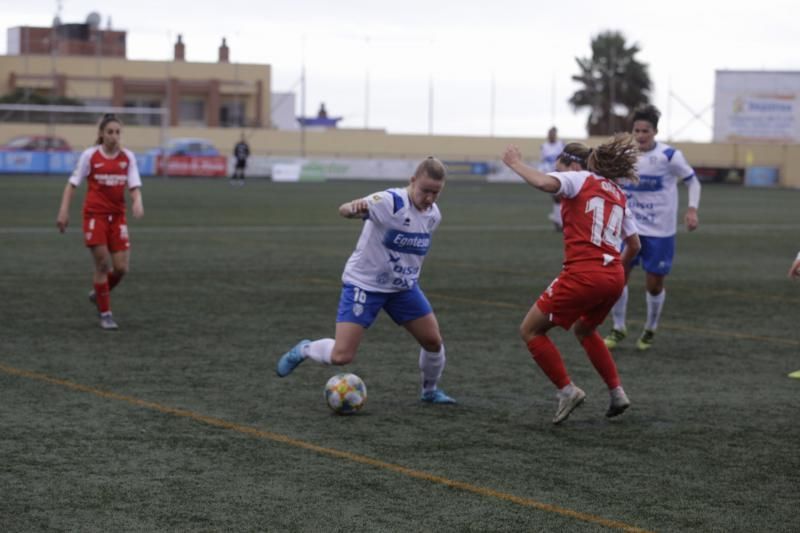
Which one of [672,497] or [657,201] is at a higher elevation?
[657,201]

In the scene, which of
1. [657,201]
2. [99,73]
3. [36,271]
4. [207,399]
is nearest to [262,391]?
[207,399]

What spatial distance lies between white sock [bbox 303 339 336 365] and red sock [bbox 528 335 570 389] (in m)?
1.25

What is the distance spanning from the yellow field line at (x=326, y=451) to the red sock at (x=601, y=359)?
1880 mm

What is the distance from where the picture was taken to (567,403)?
26.9 ft

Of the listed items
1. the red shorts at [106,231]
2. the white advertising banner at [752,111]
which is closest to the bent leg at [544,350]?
the red shorts at [106,231]

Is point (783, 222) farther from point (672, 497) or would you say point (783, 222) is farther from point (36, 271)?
point (672, 497)

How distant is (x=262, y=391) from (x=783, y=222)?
2447cm

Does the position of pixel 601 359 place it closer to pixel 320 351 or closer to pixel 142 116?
pixel 320 351

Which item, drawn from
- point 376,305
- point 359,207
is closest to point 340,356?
point 376,305

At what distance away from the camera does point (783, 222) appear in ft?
104

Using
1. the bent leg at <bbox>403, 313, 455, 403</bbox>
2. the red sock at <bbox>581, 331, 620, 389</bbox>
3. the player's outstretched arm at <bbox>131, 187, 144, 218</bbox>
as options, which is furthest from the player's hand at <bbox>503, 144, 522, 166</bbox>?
the player's outstretched arm at <bbox>131, 187, 144, 218</bbox>

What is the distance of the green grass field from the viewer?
6273 millimetres

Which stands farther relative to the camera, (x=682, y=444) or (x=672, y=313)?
(x=672, y=313)

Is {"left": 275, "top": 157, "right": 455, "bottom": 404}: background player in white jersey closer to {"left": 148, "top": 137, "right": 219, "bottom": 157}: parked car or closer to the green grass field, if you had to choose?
the green grass field
